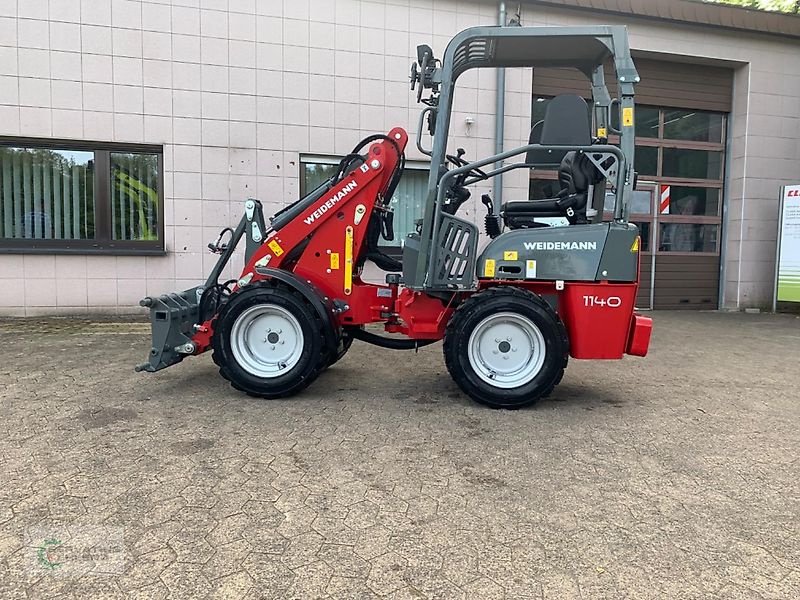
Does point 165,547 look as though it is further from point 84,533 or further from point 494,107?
point 494,107

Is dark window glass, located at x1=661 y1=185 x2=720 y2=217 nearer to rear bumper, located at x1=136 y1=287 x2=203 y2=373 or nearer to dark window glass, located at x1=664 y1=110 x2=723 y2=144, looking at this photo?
dark window glass, located at x1=664 y1=110 x2=723 y2=144

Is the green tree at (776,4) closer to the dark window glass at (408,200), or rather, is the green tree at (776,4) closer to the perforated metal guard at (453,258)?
the dark window glass at (408,200)

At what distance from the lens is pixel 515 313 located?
426 centimetres

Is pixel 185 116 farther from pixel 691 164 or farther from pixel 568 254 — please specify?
pixel 691 164

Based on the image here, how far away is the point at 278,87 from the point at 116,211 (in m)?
2.99

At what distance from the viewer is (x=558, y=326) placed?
13.9 ft

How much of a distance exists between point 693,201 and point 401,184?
224 inches

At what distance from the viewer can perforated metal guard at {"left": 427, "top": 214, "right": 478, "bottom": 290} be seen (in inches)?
176

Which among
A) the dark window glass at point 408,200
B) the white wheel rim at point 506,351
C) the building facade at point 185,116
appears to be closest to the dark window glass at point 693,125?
the building facade at point 185,116

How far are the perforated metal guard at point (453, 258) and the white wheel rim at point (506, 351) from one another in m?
0.39

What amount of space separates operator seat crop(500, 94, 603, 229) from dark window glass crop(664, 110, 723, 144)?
7276 mm

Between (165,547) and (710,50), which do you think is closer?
(165,547)

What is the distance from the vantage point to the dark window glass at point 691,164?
35.2ft

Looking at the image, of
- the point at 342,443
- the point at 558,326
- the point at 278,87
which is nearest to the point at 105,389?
the point at 342,443
